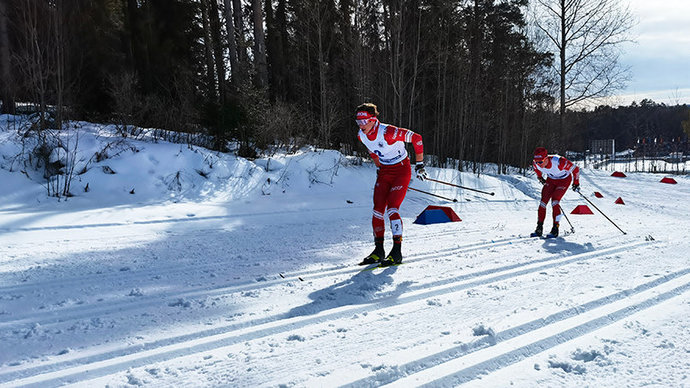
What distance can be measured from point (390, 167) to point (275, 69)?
16.7 metres

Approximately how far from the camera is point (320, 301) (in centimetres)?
325

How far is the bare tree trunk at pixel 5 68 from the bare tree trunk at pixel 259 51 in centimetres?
699

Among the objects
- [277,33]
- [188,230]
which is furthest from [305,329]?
[277,33]

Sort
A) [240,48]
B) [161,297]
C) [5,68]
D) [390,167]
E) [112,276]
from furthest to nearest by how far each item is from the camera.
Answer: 1. [240,48]
2. [5,68]
3. [390,167]
4. [112,276]
5. [161,297]

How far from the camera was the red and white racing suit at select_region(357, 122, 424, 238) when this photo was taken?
471 centimetres

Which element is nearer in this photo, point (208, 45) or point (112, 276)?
point (112, 276)

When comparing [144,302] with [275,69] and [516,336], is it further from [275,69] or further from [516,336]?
[275,69]

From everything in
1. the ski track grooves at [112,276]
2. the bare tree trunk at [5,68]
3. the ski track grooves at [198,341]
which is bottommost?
the ski track grooves at [198,341]

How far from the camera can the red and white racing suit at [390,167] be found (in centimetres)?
471

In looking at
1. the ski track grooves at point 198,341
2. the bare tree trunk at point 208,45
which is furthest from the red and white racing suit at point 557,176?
the bare tree trunk at point 208,45

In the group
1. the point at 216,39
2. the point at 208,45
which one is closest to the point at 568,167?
the point at 208,45

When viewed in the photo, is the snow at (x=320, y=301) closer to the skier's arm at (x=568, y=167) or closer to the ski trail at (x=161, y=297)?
the ski trail at (x=161, y=297)

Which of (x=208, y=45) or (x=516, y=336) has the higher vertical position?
(x=208, y=45)

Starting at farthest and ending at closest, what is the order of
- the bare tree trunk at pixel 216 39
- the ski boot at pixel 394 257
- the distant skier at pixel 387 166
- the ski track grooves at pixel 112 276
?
1. the bare tree trunk at pixel 216 39
2. the distant skier at pixel 387 166
3. the ski boot at pixel 394 257
4. the ski track grooves at pixel 112 276
